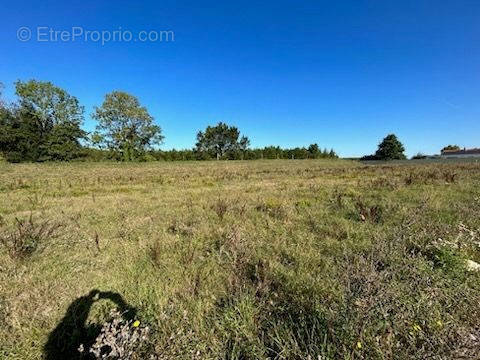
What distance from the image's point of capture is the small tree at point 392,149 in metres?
70.6

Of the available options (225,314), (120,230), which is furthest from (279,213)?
(225,314)

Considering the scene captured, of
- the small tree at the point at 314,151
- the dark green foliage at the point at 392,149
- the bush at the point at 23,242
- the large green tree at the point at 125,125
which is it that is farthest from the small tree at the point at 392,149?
the bush at the point at 23,242

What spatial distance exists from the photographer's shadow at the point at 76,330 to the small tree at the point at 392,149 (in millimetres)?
78752

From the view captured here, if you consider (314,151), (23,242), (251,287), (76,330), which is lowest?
(76,330)

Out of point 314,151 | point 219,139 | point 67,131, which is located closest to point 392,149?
point 314,151

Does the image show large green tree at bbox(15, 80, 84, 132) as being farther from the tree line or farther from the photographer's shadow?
the photographer's shadow

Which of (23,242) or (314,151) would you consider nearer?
(23,242)

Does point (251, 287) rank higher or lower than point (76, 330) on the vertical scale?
higher

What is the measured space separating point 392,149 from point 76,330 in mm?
80311

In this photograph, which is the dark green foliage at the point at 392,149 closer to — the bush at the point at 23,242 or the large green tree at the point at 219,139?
the large green tree at the point at 219,139

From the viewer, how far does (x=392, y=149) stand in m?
71.1

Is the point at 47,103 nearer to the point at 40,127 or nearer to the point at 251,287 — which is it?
the point at 40,127

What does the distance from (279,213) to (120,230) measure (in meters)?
3.40

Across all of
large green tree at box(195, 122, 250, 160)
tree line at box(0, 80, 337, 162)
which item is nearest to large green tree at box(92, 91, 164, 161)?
tree line at box(0, 80, 337, 162)
